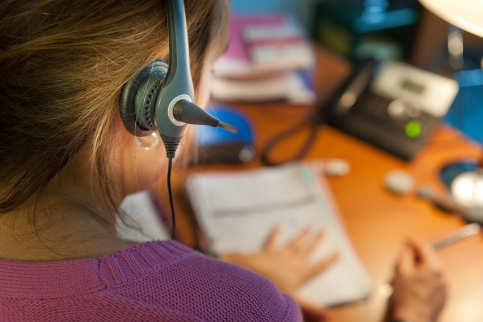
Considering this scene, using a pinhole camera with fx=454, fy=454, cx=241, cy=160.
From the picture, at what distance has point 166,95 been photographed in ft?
1.51

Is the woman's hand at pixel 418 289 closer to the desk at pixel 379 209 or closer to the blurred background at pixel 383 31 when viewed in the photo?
the desk at pixel 379 209

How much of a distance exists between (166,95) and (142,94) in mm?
24

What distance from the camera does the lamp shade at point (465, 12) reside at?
0.62 m

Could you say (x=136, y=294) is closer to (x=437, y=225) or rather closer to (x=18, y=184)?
(x=18, y=184)

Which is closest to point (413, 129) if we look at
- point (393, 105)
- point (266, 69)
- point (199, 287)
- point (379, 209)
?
point (393, 105)

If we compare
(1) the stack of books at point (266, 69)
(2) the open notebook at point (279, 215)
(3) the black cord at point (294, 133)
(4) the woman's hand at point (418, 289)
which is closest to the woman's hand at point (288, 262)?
(2) the open notebook at point (279, 215)

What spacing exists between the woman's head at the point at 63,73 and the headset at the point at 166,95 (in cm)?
1

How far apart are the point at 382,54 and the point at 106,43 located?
60.5 inches

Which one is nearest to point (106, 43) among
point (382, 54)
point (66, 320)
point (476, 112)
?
point (66, 320)

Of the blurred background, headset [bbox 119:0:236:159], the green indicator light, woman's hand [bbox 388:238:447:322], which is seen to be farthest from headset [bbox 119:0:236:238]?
the blurred background

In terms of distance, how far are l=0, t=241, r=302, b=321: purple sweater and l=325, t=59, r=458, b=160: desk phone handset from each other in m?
0.67

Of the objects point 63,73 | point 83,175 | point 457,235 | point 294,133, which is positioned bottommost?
point 457,235

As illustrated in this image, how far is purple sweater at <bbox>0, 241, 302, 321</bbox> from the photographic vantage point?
0.44m

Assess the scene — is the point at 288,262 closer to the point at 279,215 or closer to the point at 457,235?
the point at 279,215
